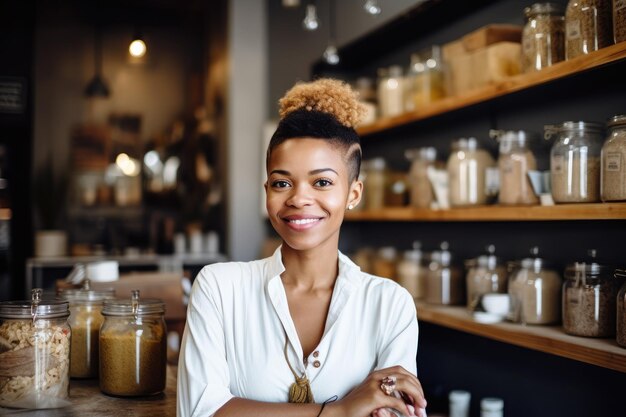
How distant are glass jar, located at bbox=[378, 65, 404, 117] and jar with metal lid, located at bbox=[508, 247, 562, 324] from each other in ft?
4.10

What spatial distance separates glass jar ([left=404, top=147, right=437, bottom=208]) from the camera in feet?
10.2

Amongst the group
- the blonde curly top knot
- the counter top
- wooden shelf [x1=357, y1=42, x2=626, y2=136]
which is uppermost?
wooden shelf [x1=357, y1=42, x2=626, y2=136]

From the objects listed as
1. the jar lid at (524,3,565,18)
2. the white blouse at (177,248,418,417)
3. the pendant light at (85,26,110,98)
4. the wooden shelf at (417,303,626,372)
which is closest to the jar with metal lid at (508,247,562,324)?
the wooden shelf at (417,303,626,372)

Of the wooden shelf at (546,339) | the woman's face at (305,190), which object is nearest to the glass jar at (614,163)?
the wooden shelf at (546,339)

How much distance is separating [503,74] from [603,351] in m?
1.13

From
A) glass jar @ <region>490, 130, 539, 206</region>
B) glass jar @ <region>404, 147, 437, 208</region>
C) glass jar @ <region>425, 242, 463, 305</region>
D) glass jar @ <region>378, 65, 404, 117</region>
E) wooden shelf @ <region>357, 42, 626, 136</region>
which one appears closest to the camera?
wooden shelf @ <region>357, 42, 626, 136</region>

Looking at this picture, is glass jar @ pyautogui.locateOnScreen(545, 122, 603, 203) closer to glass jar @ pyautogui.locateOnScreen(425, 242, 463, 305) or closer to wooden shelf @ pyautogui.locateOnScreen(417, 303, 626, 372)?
wooden shelf @ pyautogui.locateOnScreen(417, 303, 626, 372)

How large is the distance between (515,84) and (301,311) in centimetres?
126

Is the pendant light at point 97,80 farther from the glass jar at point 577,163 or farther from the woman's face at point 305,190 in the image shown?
the woman's face at point 305,190

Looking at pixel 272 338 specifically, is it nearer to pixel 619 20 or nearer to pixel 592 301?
pixel 592 301

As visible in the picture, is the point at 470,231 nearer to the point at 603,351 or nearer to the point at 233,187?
the point at 603,351

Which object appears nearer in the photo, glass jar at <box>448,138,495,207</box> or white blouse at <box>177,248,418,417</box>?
white blouse at <box>177,248,418,417</box>

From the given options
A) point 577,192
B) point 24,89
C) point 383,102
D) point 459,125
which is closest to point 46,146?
point 24,89

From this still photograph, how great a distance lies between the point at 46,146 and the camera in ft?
20.9
